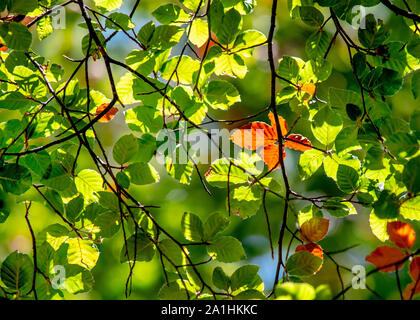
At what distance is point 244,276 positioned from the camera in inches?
30.9

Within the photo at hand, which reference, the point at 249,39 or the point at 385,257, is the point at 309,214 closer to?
the point at 385,257

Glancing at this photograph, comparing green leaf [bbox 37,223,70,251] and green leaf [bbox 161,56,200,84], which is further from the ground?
green leaf [bbox 161,56,200,84]

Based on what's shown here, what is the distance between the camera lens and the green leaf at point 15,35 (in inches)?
31.1

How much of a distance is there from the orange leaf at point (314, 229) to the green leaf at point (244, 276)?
0.43 feet

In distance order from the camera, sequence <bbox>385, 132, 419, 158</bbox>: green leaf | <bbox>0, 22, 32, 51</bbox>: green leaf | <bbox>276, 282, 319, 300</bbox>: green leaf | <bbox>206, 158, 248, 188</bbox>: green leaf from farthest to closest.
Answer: <bbox>206, 158, 248, 188</bbox>: green leaf, <bbox>0, 22, 32, 51</bbox>: green leaf, <bbox>385, 132, 419, 158</bbox>: green leaf, <bbox>276, 282, 319, 300</bbox>: green leaf

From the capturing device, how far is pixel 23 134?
35.3 inches

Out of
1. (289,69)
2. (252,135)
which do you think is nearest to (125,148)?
(252,135)

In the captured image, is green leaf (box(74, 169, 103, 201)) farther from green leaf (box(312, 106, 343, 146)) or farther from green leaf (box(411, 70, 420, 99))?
green leaf (box(411, 70, 420, 99))

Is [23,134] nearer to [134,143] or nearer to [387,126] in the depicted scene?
[134,143]

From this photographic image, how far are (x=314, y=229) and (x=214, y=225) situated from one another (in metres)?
0.20

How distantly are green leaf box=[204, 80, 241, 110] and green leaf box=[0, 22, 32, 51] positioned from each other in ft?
1.19

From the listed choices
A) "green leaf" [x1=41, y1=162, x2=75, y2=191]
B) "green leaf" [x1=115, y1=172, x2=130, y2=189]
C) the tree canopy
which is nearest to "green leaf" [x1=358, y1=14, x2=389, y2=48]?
the tree canopy

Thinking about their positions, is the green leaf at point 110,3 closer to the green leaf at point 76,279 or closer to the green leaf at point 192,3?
the green leaf at point 192,3

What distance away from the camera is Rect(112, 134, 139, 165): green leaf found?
34.4 inches
